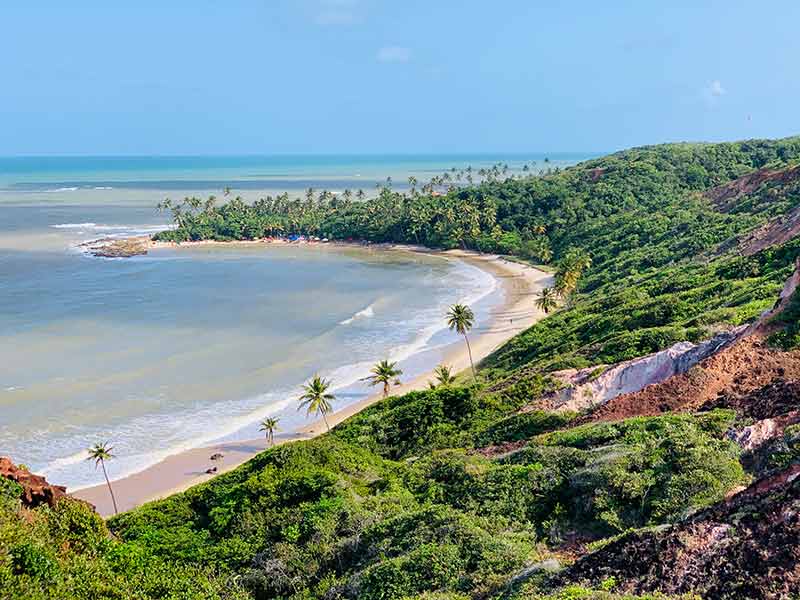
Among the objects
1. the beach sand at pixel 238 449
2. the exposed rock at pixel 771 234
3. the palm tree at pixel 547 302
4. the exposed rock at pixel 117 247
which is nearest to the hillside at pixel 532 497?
the beach sand at pixel 238 449

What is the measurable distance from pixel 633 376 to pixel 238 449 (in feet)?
73.9

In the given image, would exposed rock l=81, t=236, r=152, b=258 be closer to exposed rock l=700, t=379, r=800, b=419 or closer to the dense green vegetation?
the dense green vegetation

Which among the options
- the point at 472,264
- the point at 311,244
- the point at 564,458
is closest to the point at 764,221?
the point at 472,264

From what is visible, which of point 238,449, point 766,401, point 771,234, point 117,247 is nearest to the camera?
point 766,401

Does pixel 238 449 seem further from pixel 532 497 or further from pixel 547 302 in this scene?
pixel 547 302

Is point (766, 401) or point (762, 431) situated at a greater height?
point (766, 401)

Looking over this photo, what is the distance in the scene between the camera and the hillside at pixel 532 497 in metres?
12.6

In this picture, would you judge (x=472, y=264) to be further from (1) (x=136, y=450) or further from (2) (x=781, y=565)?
(2) (x=781, y=565)

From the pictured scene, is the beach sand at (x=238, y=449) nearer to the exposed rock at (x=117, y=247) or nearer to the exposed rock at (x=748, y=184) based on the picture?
the exposed rock at (x=748, y=184)

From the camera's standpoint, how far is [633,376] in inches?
1179

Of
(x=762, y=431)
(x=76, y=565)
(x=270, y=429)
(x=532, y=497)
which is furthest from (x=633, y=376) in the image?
(x=76, y=565)

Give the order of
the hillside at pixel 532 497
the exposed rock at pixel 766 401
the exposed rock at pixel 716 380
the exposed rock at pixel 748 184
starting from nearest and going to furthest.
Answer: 1. the hillside at pixel 532 497
2. the exposed rock at pixel 766 401
3. the exposed rock at pixel 716 380
4. the exposed rock at pixel 748 184

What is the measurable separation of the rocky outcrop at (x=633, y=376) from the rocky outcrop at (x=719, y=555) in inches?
635

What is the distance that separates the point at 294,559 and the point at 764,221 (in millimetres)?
64987
